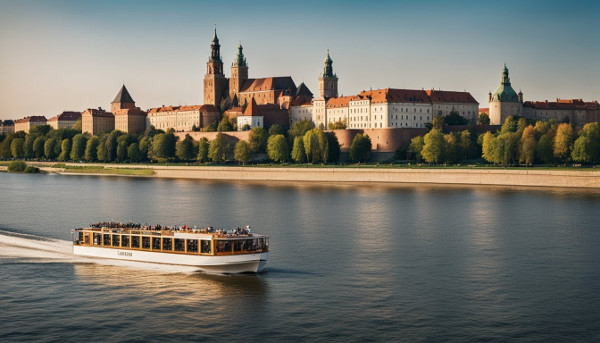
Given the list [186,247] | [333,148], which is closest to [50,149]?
→ [333,148]

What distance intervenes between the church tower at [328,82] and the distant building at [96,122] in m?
40.1

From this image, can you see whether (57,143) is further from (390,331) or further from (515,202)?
(390,331)

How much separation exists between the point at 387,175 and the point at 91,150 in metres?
47.3

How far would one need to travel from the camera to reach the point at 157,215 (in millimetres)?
38656

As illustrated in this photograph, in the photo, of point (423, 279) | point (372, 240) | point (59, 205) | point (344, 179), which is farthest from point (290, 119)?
point (423, 279)

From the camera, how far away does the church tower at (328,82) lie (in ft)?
359

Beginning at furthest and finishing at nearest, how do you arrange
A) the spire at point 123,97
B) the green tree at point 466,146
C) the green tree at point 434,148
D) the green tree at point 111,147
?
the spire at point 123,97 < the green tree at point 111,147 < the green tree at point 466,146 < the green tree at point 434,148

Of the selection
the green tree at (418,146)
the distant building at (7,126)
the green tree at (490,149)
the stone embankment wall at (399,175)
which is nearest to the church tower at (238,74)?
the stone embankment wall at (399,175)

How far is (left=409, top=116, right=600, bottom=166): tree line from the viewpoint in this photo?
61.4m

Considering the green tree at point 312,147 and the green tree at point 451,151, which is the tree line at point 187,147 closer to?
the green tree at point 312,147

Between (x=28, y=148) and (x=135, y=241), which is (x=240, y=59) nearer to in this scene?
(x=28, y=148)

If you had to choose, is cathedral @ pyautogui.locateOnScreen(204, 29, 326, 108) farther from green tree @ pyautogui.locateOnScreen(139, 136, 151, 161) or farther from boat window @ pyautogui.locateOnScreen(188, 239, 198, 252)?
boat window @ pyautogui.locateOnScreen(188, 239, 198, 252)

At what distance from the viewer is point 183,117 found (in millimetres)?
119500

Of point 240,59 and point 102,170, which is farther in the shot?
point 240,59
